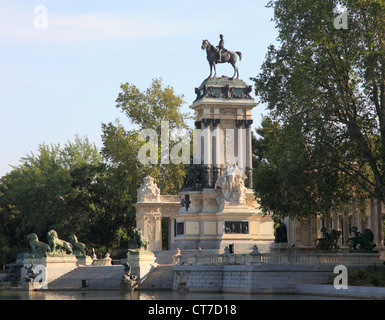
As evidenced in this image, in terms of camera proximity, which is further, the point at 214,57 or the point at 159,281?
the point at 214,57

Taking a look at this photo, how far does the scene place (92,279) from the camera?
54250 mm

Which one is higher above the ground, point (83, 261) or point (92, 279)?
point (83, 261)

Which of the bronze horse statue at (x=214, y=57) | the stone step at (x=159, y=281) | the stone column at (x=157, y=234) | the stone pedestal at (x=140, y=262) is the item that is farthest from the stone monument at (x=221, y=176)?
the stone step at (x=159, y=281)

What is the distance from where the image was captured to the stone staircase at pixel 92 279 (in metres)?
53.4

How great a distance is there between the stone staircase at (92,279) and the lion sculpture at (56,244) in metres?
2.21

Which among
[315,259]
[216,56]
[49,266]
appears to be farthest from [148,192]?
[315,259]

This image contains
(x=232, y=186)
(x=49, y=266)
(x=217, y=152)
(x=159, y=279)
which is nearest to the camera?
(x=159, y=279)

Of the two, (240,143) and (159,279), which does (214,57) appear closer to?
(240,143)

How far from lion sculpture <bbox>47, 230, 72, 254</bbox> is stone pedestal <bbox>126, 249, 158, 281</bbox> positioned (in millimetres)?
7220

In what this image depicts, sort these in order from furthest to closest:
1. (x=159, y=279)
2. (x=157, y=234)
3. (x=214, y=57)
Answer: (x=157, y=234) < (x=214, y=57) < (x=159, y=279)

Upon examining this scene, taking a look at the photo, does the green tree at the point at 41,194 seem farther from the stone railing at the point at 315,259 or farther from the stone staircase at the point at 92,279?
the stone railing at the point at 315,259

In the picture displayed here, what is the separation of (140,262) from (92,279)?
3765 mm
